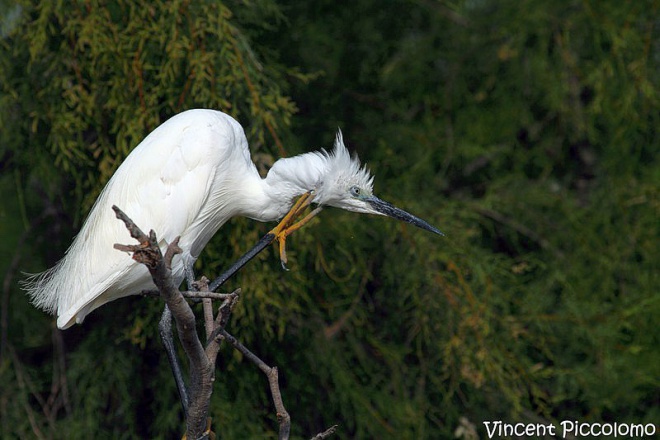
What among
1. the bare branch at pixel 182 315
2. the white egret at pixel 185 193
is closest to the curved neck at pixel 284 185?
the white egret at pixel 185 193

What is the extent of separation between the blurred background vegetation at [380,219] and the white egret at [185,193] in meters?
0.26

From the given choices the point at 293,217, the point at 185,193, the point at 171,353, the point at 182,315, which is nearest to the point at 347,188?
the point at 293,217

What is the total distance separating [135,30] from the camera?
2.60m

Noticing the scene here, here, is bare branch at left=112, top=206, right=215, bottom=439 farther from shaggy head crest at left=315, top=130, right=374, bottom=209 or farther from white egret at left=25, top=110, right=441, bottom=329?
shaggy head crest at left=315, top=130, right=374, bottom=209

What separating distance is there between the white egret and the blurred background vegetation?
26 centimetres

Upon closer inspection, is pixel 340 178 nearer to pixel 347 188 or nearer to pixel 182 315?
pixel 347 188

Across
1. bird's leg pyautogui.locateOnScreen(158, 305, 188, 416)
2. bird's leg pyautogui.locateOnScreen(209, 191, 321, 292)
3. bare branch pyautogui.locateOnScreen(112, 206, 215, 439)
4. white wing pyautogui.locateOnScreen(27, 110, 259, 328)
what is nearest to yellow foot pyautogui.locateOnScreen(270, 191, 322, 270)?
bird's leg pyautogui.locateOnScreen(209, 191, 321, 292)

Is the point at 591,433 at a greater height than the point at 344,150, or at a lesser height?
lesser

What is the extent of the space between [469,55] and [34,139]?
1953 mm

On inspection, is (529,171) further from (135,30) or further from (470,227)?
(135,30)

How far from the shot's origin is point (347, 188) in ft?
7.42

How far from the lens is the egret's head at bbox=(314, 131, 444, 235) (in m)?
2.25

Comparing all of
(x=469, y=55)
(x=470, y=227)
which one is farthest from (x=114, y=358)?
(x=469, y=55)

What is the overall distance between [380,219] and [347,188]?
853mm
